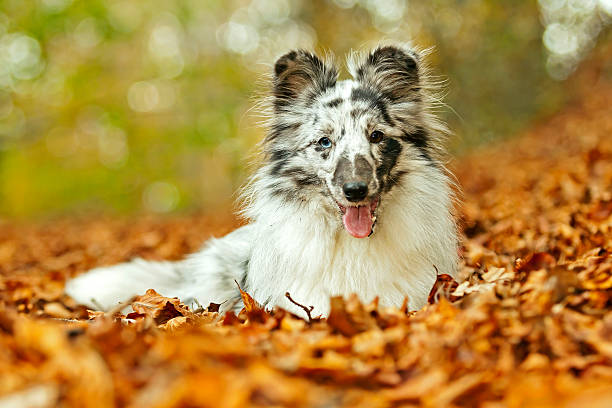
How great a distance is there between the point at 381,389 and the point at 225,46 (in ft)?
53.7

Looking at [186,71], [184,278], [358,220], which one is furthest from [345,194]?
[186,71]

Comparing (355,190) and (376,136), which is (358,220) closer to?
(355,190)

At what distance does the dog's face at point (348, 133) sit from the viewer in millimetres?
Result: 3479

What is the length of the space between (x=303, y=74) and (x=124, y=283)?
90.9 inches

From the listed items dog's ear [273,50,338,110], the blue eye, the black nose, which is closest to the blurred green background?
dog's ear [273,50,338,110]

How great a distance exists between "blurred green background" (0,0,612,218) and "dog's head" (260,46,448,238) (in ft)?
32.9

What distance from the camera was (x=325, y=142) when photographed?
3.71 metres

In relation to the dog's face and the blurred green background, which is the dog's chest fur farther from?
the blurred green background

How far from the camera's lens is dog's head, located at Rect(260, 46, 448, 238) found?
3.48m

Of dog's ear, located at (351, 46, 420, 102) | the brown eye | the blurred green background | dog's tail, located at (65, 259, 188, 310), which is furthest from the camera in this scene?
the blurred green background

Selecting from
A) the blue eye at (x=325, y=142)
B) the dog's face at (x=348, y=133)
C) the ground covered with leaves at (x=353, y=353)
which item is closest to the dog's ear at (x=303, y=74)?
the dog's face at (x=348, y=133)

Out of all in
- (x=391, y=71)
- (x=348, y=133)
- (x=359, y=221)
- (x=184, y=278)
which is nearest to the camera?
(x=359, y=221)

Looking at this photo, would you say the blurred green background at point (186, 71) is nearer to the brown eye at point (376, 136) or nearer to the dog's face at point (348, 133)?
the dog's face at point (348, 133)

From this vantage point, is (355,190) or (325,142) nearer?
(355,190)
